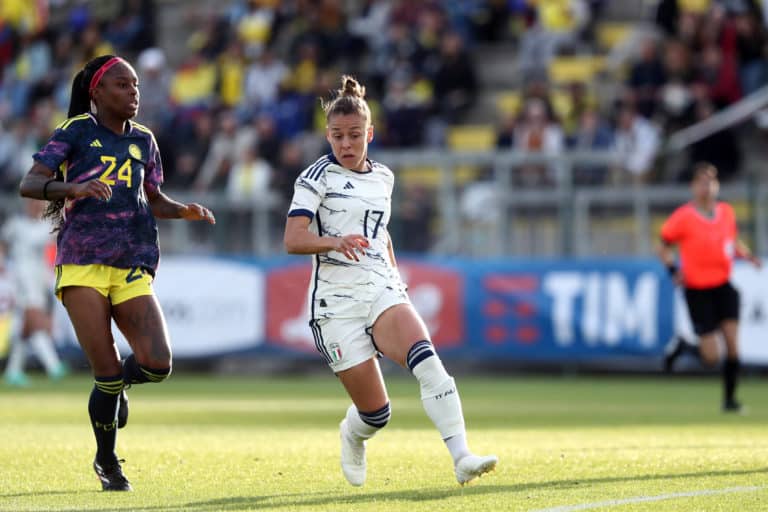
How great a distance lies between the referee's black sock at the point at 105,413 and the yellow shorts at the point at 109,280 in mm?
437

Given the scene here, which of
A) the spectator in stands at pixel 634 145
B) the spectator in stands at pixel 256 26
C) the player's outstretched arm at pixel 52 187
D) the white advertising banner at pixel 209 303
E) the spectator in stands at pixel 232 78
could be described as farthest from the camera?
the spectator in stands at pixel 256 26

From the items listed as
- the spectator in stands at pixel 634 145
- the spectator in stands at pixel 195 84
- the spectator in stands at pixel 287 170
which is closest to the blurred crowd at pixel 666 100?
the spectator in stands at pixel 634 145

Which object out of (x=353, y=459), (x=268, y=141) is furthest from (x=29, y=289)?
(x=353, y=459)

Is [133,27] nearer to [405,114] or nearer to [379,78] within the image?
[379,78]

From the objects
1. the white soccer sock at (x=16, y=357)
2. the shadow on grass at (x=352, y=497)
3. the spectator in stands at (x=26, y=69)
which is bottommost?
the white soccer sock at (x=16, y=357)

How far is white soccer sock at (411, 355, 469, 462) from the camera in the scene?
25.8 ft

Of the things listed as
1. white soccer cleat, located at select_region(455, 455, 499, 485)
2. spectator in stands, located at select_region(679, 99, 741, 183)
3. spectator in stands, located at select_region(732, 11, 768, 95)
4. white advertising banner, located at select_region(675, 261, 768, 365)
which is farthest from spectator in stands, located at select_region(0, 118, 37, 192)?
white soccer cleat, located at select_region(455, 455, 499, 485)

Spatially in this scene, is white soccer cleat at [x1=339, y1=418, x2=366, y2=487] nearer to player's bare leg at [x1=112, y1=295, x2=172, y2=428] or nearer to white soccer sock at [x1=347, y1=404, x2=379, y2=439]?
white soccer sock at [x1=347, y1=404, x2=379, y2=439]

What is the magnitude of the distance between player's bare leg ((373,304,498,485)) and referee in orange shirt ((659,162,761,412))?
25.0 ft

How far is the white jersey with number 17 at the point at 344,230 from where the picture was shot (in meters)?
8.07

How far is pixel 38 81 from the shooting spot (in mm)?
30672

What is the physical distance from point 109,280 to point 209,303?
561 inches

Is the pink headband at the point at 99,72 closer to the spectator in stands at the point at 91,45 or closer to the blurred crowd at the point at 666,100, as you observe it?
the blurred crowd at the point at 666,100

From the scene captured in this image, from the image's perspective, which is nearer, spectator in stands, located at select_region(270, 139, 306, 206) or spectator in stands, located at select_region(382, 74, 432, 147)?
spectator in stands, located at select_region(270, 139, 306, 206)
